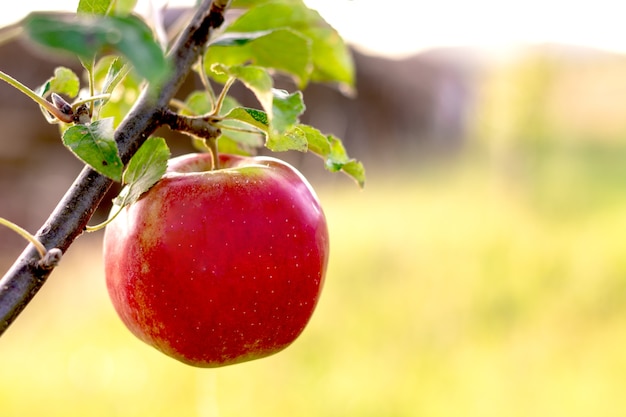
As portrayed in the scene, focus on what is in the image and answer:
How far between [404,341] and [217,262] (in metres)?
2.39

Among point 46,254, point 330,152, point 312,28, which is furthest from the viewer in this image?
point 312,28

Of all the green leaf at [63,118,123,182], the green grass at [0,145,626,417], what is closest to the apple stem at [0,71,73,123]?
the green leaf at [63,118,123,182]

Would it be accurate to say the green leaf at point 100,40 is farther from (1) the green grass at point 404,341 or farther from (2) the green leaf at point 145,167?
(1) the green grass at point 404,341

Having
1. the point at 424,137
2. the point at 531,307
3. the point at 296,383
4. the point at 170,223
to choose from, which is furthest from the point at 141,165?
the point at 424,137

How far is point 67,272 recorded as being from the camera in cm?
389

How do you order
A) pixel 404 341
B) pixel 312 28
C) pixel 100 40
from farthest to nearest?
pixel 404 341 < pixel 312 28 < pixel 100 40

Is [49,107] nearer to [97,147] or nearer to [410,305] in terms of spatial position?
[97,147]

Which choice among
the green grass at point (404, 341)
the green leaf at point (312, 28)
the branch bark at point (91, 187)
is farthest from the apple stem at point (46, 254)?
the green grass at point (404, 341)

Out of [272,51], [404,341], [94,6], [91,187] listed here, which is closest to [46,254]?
[91,187]

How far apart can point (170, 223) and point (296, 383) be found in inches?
80.0

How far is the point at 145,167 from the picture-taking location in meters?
0.41

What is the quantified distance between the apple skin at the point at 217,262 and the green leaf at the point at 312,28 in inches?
6.4

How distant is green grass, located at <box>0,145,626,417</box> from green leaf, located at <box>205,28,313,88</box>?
175cm

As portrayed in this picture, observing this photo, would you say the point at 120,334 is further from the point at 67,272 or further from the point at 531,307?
the point at 531,307
